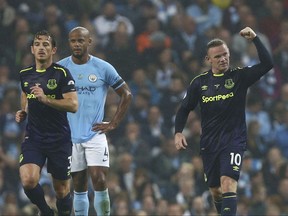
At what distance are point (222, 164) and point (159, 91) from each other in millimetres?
6350

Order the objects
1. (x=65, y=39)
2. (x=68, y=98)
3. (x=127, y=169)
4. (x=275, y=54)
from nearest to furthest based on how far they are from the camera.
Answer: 1. (x=68, y=98)
2. (x=127, y=169)
3. (x=65, y=39)
4. (x=275, y=54)

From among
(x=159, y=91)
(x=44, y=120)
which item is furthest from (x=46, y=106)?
(x=159, y=91)

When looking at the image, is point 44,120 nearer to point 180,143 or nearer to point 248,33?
point 180,143

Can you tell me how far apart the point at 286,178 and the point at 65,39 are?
4.22 metres

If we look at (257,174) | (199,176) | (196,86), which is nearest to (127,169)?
(199,176)

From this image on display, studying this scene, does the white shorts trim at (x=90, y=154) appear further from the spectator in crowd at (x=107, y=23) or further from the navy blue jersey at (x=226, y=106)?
the spectator in crowd at (x=107, y=23)

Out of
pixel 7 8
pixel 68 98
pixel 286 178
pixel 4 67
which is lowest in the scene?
pixel 286 178

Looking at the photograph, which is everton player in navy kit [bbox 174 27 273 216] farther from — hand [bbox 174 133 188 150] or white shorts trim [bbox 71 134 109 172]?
white shorts trim [bbox 71 134 109 172]

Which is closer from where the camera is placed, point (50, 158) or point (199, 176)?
point (50, 158)

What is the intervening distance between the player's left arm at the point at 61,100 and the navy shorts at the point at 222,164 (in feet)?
5.10

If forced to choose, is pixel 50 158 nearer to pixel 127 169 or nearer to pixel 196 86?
pixel 196 86

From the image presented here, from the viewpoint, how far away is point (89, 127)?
37.5 ft

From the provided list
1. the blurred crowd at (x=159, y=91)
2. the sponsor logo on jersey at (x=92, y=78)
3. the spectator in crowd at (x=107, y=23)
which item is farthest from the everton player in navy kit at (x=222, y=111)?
the spectator in crowd at (x=107, y=23)

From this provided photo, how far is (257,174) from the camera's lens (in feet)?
52.5
